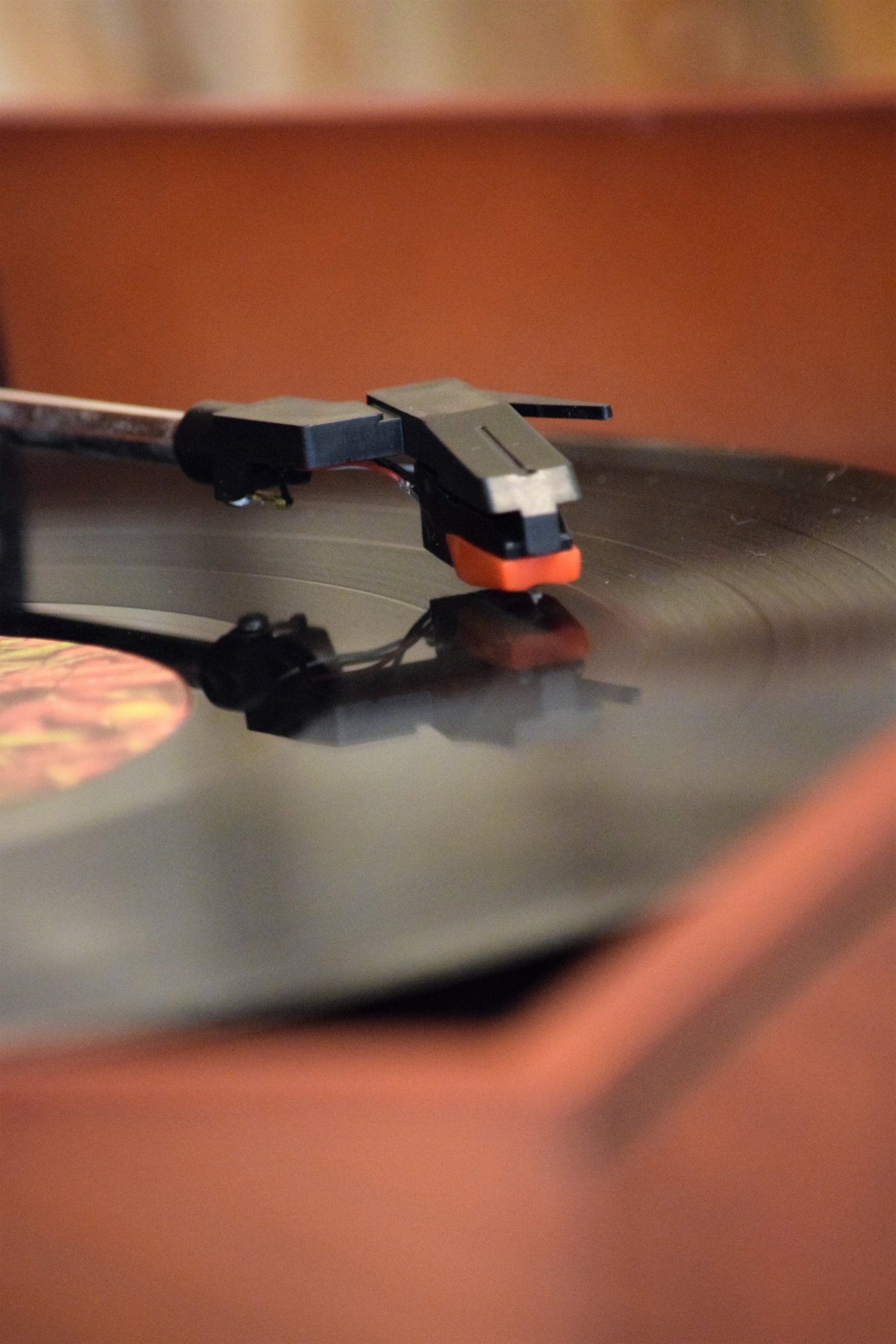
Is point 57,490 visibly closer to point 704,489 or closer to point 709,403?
point 704,489

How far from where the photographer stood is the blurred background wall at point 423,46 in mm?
927

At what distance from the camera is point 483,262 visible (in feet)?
3.31

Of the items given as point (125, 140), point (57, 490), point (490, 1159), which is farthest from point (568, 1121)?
point (125, 140)

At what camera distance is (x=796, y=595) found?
16.7 inches

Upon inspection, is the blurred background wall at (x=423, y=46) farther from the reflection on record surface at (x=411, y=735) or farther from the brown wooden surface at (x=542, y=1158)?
the brown wooden surface at (x=542, y=1158)

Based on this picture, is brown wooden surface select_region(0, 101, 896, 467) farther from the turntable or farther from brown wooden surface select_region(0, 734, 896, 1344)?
brown wooden surface select_region(0, 734, 896, 1344)

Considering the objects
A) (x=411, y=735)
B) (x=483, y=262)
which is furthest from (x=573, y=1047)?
(x=483, y=262)

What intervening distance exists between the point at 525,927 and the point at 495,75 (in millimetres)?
887

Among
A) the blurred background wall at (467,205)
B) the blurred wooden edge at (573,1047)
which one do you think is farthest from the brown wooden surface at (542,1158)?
the blurred background wall at (467,205)

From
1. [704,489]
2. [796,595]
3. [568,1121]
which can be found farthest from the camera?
[704,489]

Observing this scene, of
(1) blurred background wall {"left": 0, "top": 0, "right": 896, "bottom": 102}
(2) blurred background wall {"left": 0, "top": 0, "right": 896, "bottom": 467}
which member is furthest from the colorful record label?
(1) blurred background wall {"left": 0, "top": 0, "right": 896, "bottom": 102}

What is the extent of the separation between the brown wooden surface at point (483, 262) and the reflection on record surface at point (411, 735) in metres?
0.41

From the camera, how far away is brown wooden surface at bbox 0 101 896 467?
930 mm

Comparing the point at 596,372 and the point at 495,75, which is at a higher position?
the point at 495,75
